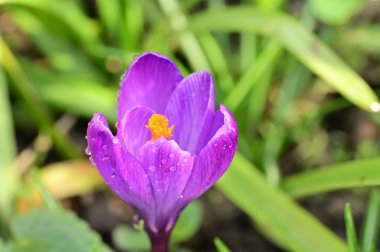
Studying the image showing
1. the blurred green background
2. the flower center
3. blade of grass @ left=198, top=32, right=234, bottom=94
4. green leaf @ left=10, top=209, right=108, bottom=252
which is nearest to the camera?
the flower center

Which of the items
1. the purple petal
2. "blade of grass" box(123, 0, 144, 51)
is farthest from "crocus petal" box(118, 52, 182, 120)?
"blade of grass" box(123, 0, 144, 51)

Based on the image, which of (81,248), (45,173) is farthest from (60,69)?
(81,248)

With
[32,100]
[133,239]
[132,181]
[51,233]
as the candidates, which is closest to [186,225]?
[133,239]

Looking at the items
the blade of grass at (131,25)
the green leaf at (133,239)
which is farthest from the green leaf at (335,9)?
the green leaf at (133,239)

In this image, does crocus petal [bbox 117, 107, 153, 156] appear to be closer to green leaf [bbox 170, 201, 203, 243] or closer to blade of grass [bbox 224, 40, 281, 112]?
green leaf [bbox 170, 201, 203, 243]

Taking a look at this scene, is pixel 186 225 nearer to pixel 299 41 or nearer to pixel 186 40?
pixel 299 41

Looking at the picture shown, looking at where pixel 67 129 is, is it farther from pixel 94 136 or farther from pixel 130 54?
pixel 94 136
